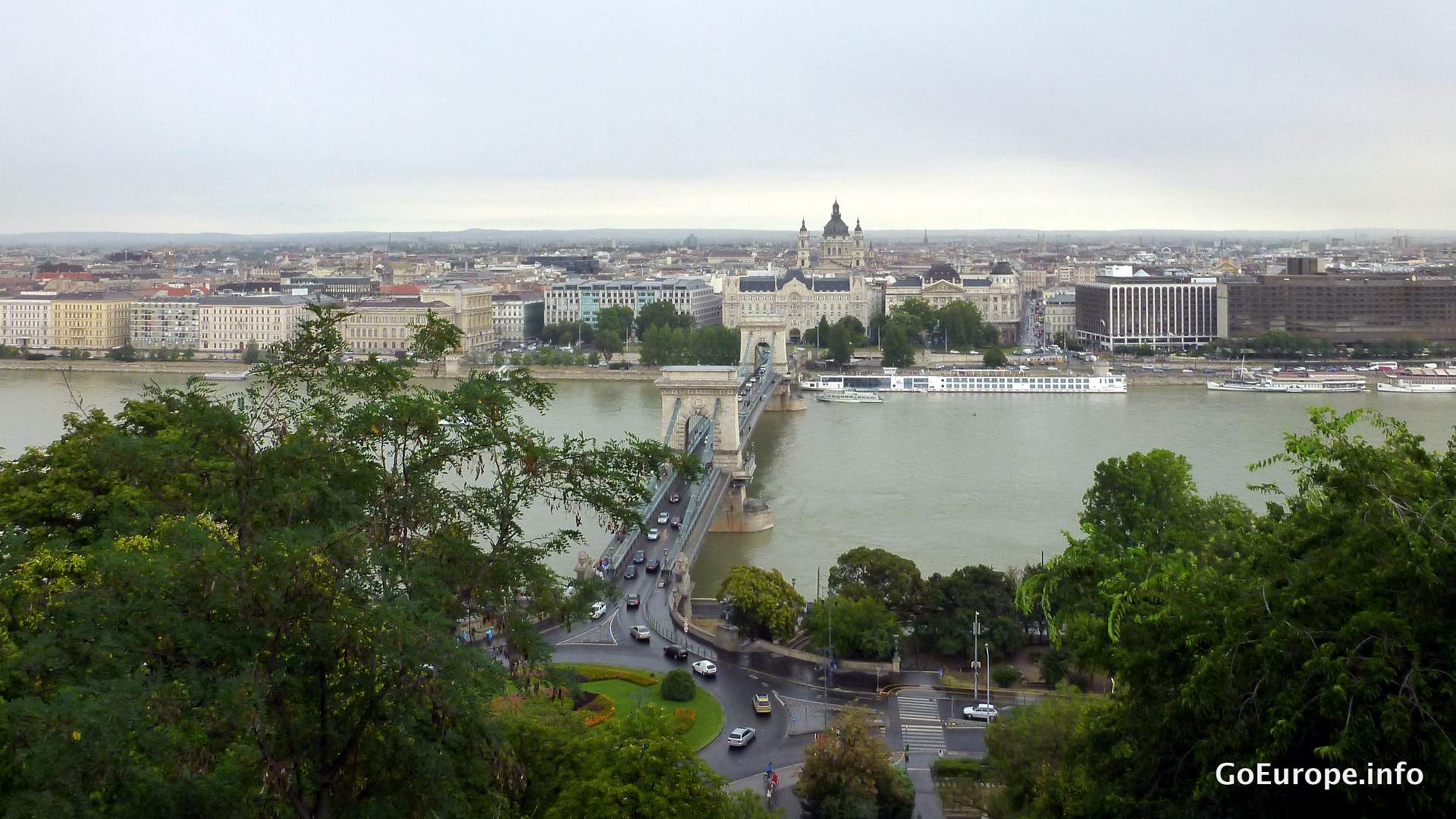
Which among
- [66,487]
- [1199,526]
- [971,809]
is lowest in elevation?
[971,809]

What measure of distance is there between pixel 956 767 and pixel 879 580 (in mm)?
2842

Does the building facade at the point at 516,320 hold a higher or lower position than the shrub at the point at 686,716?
higher

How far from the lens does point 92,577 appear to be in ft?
12.8

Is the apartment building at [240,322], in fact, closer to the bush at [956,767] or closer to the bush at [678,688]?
the bush at [678,688]

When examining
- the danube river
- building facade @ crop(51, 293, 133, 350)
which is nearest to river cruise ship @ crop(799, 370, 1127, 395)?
the danube river

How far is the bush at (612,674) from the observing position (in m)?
7.61

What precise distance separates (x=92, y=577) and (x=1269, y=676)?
118 inches

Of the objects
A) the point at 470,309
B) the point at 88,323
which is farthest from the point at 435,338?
the point at 88,323

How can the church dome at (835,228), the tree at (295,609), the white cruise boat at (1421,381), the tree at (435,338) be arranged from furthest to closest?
the church dome at (835,228) → the white cruise boat at (1421,381) → the tree at (435,338) → the tree at (295,609)

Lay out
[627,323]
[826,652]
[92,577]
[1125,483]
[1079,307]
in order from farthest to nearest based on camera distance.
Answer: [1079,307] < [627,323] < [1125,483] < [826,652] < [92,577]

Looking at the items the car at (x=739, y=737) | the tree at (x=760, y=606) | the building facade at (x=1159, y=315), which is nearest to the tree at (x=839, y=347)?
the building facade at (x=1159, y=315)

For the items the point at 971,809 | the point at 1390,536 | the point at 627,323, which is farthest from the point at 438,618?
the point at 627,323

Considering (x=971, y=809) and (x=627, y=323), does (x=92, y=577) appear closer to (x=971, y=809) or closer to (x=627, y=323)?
(x=971, y=809)

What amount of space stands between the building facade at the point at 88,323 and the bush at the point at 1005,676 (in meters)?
28.5
